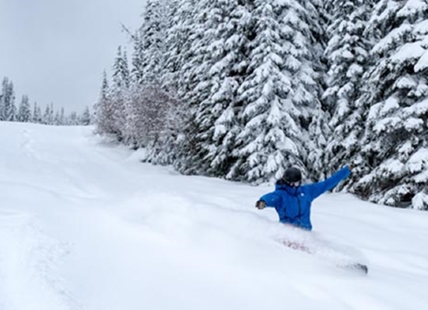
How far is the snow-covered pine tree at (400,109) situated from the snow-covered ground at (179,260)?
126 inches

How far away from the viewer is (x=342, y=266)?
535 cm

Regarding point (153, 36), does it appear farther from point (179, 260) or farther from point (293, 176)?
point (179, 260)

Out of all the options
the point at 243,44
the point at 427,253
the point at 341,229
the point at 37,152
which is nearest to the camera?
the point at 427,253

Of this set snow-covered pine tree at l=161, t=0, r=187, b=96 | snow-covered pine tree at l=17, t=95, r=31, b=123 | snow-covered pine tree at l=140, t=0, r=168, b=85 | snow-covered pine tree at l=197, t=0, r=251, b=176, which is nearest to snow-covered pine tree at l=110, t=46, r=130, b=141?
snow-covered pine tree at l=140, t=0, r=168, b=85

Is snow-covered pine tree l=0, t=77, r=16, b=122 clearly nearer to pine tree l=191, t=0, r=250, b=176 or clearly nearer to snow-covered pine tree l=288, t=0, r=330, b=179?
pine tree l=191, t=0, r=250, b=176

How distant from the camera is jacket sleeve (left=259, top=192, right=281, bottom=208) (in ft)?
20.0

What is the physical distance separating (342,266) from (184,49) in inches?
928

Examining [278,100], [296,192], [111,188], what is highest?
[278,100]

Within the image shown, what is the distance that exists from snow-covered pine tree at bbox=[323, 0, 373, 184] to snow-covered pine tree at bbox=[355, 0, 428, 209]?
1.45m

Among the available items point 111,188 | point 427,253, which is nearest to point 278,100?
point 111,188

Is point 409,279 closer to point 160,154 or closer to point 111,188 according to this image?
point 111,188

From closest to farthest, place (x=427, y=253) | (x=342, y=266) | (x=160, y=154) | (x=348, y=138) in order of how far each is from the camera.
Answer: (x=342, y=266), (x=427, y=253), (x=348, y=138), (x=160, y=154)

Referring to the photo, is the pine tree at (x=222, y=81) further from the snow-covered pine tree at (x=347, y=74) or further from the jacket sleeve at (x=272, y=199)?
the jacket sleeve at (x=272, y=199)

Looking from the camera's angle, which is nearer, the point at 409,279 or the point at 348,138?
the point at 409,279
